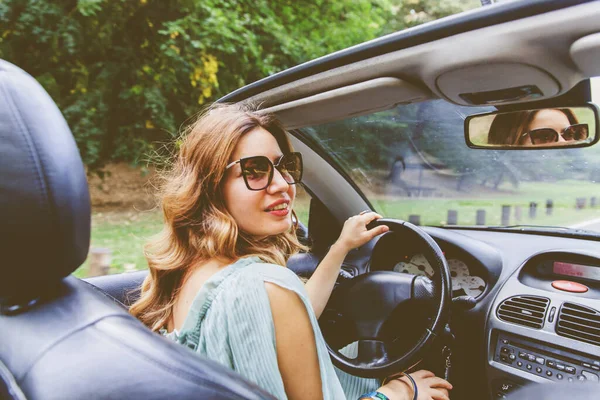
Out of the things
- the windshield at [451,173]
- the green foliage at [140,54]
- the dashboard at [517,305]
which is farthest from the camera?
the green foliage at [140,54]

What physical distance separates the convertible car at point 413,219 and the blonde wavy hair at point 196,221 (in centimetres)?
16

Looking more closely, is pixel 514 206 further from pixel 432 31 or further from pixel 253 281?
Result: pixel 253 281

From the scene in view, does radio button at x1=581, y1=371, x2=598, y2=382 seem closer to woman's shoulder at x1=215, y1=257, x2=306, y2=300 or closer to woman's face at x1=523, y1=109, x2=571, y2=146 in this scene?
woman's face at x1=523, y1=109, x2=571, y2=146

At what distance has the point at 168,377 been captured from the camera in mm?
1003

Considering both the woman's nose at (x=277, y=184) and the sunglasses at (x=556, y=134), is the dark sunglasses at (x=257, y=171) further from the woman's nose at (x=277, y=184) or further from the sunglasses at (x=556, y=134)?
the sunglasses at (x=556, y=134)

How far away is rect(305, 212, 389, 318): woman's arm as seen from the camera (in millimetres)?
2242

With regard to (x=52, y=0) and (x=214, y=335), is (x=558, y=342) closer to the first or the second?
(x=214, y=335)

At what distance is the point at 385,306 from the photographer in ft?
7.13

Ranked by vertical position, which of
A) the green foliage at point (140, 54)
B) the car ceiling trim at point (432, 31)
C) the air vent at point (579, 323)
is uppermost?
the green foliage at point (140, 54)

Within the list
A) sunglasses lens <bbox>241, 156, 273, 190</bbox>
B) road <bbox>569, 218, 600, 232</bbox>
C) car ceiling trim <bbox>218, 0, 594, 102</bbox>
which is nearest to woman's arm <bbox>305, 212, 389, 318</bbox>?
sunglasses lens <bbox>241, 156, 273, 190</bbox>

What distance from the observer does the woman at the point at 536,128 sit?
6.68ft

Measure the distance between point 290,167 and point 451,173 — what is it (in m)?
2.23

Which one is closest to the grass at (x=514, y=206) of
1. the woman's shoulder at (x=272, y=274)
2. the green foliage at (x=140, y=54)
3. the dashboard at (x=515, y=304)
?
the dashboard at (x=515, y=304)

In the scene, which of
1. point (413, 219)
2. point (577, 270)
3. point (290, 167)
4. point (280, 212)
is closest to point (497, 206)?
point (413, 219)
